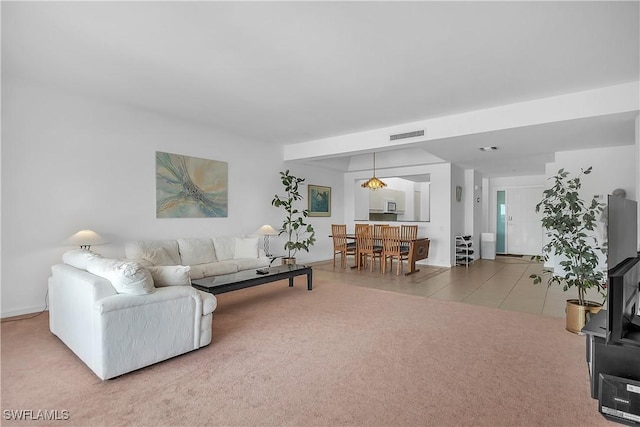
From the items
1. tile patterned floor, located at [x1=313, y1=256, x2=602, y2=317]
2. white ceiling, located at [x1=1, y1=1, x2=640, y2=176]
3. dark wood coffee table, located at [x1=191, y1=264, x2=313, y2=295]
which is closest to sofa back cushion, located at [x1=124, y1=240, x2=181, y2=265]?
dark wood coffee table, located at [x1=191, y1=264, x2=313, y2=295]

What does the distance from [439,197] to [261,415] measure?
6.79m

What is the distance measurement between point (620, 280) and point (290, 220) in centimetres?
565

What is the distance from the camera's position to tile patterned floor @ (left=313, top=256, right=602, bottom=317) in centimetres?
448

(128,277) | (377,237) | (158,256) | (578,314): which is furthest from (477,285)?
(128,277)

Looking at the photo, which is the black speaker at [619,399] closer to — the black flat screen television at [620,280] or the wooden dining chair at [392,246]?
the black flat screen television at [620,280]

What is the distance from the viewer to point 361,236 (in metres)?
7.17

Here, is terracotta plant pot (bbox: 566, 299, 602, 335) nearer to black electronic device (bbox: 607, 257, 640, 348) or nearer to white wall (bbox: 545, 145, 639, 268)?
black electronic device (bbox: 607, 257, 640, 348)

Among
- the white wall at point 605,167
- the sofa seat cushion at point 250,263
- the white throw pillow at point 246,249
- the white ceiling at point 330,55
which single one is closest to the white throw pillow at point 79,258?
the white ceiling at point 330,55

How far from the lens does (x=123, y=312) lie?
7.84 ft

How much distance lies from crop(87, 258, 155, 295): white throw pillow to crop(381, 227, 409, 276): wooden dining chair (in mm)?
Result: 4972

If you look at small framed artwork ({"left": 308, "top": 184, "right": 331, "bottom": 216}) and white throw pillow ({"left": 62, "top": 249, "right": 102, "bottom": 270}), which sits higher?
small framed artwork ({"left": 308, "top": 184, "right": 331, "bottom": 216})

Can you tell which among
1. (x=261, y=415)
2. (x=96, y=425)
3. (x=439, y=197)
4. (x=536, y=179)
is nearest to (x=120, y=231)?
(x=96, y=425)

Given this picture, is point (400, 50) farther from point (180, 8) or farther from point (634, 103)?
point (634, 103)

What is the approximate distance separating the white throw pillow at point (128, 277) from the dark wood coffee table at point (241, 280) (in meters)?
1.15
